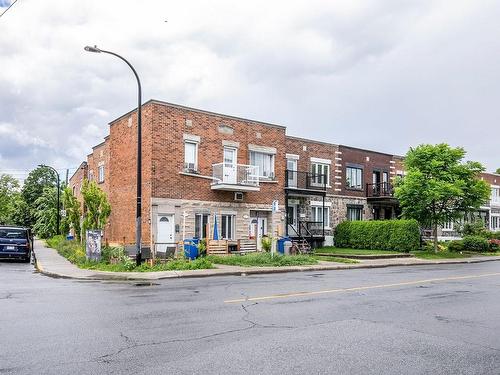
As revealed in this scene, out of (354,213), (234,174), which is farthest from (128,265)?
(354,213)

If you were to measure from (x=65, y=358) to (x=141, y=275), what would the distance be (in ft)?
36.1

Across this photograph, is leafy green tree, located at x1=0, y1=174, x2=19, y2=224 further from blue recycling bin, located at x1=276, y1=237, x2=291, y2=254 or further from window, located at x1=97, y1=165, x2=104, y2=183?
blue recycling bin, located at x1=276, y1=237, x2=291, y2=254

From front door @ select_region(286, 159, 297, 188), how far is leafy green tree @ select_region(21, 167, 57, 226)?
54.3 meters

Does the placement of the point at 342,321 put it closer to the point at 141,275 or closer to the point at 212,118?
the point at 141,275

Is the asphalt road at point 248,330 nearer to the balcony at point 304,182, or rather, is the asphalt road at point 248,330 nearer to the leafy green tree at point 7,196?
the balcony at point 304,182

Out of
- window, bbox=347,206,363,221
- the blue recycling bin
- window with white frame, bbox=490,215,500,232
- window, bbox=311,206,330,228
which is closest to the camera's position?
the blue recycling bin

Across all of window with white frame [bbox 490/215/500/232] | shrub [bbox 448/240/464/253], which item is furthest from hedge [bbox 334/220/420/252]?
window with white frame [bbox 490/215/500/232]

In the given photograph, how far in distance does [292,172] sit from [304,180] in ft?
4.24

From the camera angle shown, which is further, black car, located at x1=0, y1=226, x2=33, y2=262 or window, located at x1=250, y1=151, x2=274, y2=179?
window, located at x1=250, y1=151, x2=274, y2=179

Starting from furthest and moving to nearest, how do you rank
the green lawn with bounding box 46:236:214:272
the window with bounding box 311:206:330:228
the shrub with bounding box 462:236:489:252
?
the shrub with bounding box 462:236:489:252, the window with bounding box 311:206:330:228, the green lawn with bounding box 46:236:214:272

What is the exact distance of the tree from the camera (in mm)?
31125

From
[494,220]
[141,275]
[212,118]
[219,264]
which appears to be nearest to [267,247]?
[219,264]

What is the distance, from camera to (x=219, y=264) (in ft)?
70.3

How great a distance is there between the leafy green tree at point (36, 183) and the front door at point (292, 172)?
178 ft
